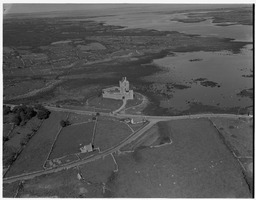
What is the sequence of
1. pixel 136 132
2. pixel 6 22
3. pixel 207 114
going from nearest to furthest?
pixel 136 132 < pixel 207 114 < pixel 6 22

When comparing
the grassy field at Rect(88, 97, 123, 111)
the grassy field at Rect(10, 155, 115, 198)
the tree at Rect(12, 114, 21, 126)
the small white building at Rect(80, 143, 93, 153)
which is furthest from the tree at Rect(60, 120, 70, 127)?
the grassy field at Rect(10, 155, 115, 198)

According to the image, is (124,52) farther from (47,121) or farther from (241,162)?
(241,162)

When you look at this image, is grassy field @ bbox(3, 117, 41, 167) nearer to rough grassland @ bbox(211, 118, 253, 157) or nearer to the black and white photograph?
the black and white photograph

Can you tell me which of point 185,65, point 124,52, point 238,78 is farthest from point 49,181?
point 124,52

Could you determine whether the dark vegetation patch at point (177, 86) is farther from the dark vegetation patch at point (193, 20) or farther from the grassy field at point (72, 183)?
the dark vegetation patch at point (193, 20)

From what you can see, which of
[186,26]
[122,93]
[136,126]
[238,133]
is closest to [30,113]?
[122,93]

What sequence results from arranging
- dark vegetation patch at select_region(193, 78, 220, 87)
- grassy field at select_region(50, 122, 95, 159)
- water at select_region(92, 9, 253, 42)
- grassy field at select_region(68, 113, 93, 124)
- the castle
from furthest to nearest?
1. water at select_region(92, 9, 253, 42)
2. dark vegetation patch at select_region(193, 78, 220, 87)
3. the castle
4. grassy field at select_region(68, 113, 93, 124)
5. grassy field at select_region(50, 122, 95, 159)

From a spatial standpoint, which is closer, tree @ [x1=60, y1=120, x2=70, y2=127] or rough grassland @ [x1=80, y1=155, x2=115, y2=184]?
rough grassland @ [x1=80, y1=155, x2=115, y2=184]
